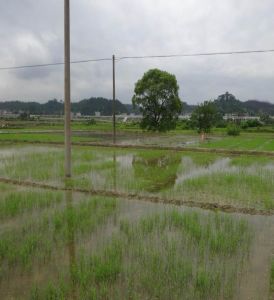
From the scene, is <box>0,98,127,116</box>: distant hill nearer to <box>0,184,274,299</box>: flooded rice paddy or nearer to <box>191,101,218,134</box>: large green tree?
<box>191,101,218,134</box>: large green tree

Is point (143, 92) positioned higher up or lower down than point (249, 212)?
higher up

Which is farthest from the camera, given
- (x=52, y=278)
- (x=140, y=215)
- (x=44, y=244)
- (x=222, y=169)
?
(x=222, y=169)

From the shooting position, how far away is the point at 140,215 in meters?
6.71

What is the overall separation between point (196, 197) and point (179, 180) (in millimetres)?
2416

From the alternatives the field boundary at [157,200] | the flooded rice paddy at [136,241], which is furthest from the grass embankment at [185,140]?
the field boundary at [157,200]

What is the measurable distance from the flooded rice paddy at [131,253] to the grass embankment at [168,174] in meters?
1.64

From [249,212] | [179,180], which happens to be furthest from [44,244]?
[179,180]

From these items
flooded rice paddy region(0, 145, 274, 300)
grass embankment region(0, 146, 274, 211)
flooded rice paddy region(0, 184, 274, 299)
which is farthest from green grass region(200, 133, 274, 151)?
flooded rice paddy region(0, 184, 274, 299)

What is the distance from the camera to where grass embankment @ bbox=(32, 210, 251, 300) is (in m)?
3.65

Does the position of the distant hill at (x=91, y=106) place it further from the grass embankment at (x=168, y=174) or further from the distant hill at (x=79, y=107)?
the grass embankment at (x=168, y=174)

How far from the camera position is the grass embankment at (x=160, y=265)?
3.65 metres

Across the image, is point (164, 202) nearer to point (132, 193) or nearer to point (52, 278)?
point (132, 193)

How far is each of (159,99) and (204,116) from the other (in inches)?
263

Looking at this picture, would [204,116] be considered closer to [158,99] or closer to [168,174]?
[158,99]
